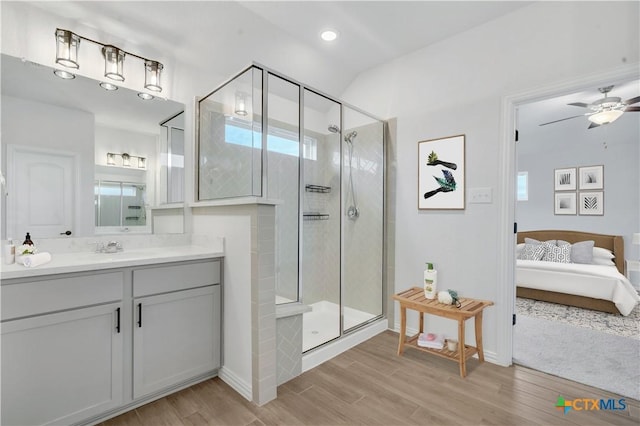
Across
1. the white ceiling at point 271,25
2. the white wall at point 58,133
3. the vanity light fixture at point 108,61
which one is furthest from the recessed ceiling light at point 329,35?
the white wall at point 58,133

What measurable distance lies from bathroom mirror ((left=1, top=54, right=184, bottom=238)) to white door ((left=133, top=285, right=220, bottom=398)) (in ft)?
2.34

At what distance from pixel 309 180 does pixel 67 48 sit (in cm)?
210

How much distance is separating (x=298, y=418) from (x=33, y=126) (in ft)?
7.85

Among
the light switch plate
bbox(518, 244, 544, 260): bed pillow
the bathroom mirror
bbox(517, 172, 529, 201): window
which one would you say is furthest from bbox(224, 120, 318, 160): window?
bbox(517, 172, 529, 201): window

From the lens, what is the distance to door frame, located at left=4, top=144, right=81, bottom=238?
180 centimetres

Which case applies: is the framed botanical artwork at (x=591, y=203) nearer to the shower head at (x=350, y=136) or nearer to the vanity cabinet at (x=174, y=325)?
the shower head at (x=350, y=136)

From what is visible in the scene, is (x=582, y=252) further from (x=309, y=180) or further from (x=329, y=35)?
(x=329, y=35)

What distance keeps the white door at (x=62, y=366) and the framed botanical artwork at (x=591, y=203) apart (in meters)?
6.53

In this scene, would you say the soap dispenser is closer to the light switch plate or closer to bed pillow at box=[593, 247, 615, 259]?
the light switch plate

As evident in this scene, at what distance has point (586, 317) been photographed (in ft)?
11.7

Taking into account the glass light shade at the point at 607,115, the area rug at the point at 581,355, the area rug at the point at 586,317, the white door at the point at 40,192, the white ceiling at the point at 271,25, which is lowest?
the area rug at the point at 586,317

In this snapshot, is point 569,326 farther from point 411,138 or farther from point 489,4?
point 489,4

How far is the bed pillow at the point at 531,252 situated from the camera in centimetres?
480

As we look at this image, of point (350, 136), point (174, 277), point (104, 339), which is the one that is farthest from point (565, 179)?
point (104, 339)
